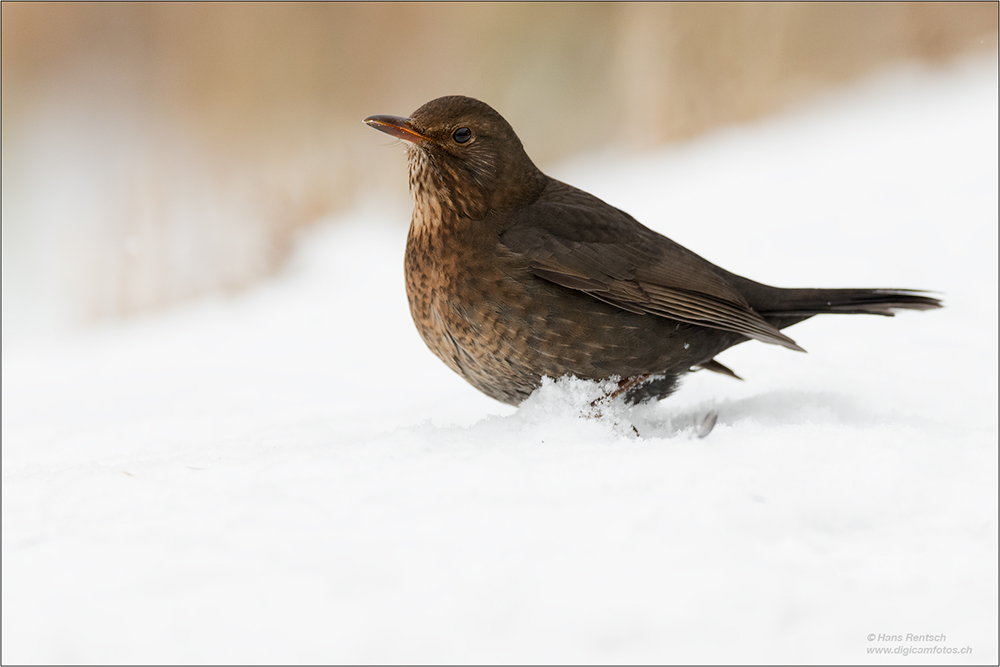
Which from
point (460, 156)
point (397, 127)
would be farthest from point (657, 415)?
point (397, 127)

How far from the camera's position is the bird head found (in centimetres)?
296

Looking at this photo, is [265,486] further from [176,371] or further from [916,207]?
[916,207]

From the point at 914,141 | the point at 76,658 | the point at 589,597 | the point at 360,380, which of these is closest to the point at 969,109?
the point at 914,141

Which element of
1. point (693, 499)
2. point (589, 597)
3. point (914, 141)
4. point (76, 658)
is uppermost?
point (914, 141)

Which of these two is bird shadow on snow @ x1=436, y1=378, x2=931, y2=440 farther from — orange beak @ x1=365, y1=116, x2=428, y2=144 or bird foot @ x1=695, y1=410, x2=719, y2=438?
orange beak @ x1=365, y1=116, x2=428, y2=144

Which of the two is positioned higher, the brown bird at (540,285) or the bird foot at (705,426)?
the brown bird at (540,285)

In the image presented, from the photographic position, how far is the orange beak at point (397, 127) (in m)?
2.93

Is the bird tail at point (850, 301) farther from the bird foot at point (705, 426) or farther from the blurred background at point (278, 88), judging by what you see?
the blurred background at point (278, 88)

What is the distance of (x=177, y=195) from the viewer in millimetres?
6605

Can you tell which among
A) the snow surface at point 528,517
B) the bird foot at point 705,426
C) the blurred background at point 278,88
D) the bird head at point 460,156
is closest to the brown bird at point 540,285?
the bird head at point 460,156

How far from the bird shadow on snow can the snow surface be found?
0.05 ft

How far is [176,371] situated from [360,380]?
3.86 feet

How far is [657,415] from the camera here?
10.2ft

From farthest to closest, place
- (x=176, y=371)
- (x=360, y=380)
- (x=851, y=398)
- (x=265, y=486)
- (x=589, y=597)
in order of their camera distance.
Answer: (x=176, y=371) → (x=360, y=380) → (x=851, y=398) → (x=265, y=486) → (x=589, y=597)
